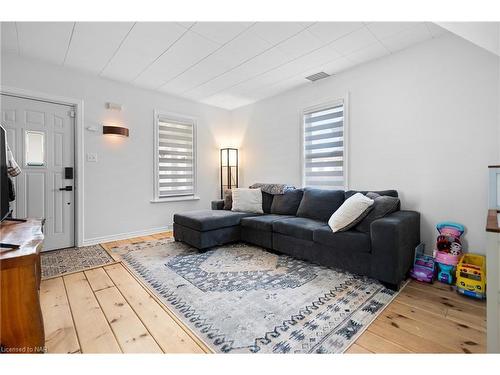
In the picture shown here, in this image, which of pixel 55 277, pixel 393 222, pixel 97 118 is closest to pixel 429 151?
Answer: pixel 393 222

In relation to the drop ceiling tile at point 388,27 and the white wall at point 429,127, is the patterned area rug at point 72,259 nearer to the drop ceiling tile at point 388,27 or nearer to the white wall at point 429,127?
the white wall at point 429,127

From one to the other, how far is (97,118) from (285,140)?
9.58 ft

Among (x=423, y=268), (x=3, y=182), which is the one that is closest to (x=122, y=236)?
(x=3, y=182)

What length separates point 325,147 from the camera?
11.9 ft

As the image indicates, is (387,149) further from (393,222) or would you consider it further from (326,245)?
(326,245)

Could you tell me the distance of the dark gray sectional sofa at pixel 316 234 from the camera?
6.89 ft

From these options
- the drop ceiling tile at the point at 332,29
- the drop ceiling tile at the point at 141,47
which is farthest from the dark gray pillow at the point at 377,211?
the drop ceiling tile at the point at 141,47

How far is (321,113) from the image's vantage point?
367 cm

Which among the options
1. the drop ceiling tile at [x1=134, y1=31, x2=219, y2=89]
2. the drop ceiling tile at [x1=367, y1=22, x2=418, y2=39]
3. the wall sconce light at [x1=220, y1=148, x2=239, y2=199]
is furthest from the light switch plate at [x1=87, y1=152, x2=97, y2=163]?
the drop ceiling tile at [x1=367, y1=22, x2=418, y2=39]

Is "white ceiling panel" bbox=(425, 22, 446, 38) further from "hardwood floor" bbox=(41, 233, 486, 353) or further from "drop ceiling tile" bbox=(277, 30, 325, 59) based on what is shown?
"hardwood floor" bbox=(41, 233, 486, 353)

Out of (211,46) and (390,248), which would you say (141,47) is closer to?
(211,46)

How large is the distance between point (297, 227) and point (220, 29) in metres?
2.21

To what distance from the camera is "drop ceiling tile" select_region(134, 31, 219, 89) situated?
8.54ft

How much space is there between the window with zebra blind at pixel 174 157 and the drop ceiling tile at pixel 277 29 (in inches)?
94.2
